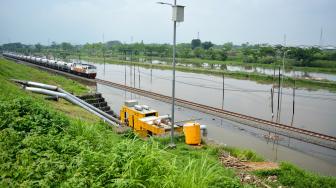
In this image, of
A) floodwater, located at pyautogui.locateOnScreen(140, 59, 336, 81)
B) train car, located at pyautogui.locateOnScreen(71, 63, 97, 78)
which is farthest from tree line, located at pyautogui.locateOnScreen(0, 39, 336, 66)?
train car, located at pyautogui.locateOnScreen(71, 63, 97, 78)

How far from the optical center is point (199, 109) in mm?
28688

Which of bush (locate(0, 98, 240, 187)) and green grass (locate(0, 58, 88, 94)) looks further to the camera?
green grass (locate(0, 58, 88, 94))

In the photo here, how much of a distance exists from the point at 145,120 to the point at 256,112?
16.4m

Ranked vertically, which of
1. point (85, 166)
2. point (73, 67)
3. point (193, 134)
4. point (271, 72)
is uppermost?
point (73, 67)

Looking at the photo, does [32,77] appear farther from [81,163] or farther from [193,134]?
[81,163]

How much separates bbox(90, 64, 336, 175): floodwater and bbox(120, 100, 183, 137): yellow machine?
5.72 metres

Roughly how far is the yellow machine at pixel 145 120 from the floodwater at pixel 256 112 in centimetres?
572

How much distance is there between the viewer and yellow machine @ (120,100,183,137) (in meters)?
16.5

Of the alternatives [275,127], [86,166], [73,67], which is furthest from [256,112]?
[73,67]

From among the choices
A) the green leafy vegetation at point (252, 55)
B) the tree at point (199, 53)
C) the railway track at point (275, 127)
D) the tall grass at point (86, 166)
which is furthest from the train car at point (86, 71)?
the tree at point (199, 53)

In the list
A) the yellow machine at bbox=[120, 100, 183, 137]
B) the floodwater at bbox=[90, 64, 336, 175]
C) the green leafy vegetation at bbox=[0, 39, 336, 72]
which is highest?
the green leafy vegetation at bbox=[0, 39, 336, 72]

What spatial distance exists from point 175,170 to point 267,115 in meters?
26.4

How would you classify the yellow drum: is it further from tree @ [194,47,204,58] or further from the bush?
tree @ [194,47,204,58]

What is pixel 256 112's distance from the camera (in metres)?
30.2
